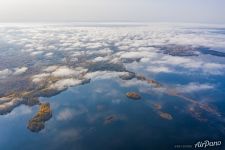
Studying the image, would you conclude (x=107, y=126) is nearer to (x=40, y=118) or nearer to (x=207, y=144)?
(x=40, y=118)

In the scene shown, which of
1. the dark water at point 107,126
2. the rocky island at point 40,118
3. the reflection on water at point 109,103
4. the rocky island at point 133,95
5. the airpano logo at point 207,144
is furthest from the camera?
the rocky island at point 133,95

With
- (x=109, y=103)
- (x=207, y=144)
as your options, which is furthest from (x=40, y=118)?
(x=207, y=144)

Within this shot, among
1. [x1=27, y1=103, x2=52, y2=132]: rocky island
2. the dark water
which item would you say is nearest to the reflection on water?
the dark water

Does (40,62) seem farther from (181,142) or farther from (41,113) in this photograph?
(181,142)

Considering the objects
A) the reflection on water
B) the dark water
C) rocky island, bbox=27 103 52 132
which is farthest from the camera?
rocky island, bbox=27 103 52 132

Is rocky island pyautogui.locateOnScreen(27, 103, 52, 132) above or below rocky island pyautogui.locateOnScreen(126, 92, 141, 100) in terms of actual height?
above

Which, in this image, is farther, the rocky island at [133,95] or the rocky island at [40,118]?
the rocky island at [133,95]

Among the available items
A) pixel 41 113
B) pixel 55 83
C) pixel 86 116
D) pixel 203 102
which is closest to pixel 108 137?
pixel 86 116

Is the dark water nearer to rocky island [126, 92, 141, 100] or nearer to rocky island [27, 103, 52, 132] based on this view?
rocky island [27, 103, 52, 132]

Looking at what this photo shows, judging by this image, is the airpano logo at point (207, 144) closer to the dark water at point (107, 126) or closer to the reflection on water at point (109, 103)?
the reflection on water at point (109, 103)

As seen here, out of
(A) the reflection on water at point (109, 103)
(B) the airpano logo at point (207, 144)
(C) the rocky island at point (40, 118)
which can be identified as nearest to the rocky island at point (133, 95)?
(A) the reflection on water at point (109, 103)

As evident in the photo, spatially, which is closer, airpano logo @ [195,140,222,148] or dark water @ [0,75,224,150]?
airpano logo @ [195,140,222,148]
